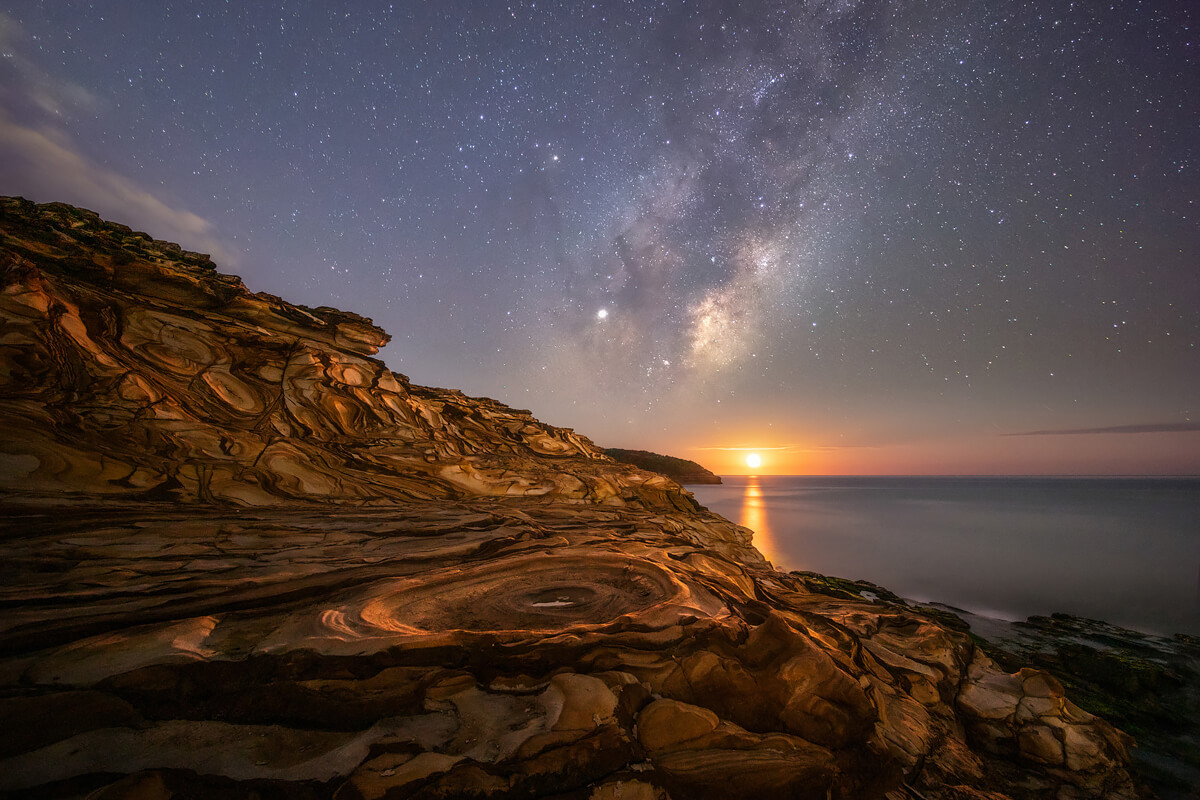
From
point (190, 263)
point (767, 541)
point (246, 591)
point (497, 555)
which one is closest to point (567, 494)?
point (497, 555)

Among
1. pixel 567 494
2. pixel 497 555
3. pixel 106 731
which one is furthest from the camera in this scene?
pixel 567 494

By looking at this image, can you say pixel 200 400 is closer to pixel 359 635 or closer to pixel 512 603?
pixel 359 635

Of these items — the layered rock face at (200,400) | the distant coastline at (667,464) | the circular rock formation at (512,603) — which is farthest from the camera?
the distant coastline at (667,464)

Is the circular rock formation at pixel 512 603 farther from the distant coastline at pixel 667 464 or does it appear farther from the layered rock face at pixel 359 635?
the distant coastline at pixel 667 464

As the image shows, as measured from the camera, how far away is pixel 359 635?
13.1 ft

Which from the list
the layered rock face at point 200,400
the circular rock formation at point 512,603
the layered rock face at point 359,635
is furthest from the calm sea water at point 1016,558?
the circular rock formation at point 512,603

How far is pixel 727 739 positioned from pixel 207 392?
43.1 ft

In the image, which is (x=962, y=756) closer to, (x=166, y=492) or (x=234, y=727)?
(x=234, y=727)

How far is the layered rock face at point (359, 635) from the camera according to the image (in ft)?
9.71

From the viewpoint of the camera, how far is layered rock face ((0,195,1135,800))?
9.71 feet

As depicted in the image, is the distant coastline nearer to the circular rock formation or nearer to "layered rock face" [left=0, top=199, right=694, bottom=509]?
"layered rock face" [left=0, top=199, right=694, bottom=509]

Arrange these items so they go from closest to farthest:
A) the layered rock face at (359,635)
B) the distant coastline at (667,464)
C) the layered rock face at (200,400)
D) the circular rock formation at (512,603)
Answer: the layered rock face at (359,635), the circular rock formation at (512,603), the layered rock face at (200,400), the distant coastline at (667,464)

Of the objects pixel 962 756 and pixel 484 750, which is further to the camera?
pixel 962 756

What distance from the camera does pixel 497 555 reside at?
275 inches
